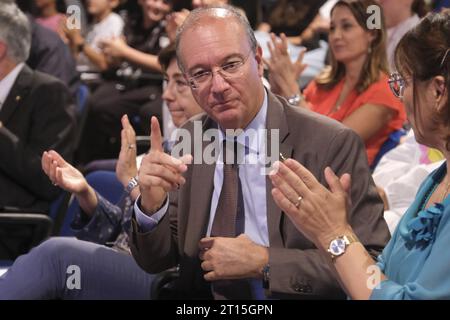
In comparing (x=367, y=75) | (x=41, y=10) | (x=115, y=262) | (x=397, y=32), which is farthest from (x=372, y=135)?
(x=41, y=10)

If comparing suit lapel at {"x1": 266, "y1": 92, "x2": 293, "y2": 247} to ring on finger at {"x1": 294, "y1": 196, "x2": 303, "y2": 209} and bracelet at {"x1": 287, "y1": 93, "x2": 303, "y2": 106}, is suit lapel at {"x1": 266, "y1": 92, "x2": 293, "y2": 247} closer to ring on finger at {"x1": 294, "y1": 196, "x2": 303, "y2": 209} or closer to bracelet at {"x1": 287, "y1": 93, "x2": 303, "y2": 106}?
ring on finger at {"x1": 294, "y1": 196, "x2": 303, "y2": 209}

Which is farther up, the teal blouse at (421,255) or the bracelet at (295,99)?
the teal blouse at (421,255)

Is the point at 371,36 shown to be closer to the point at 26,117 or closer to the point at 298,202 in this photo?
the point at 26,117

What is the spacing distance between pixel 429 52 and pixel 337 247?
0.45m

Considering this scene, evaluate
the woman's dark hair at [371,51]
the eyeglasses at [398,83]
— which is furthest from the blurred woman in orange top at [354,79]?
the eyeglasses at [398,83]

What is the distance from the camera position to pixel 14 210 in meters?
3.26

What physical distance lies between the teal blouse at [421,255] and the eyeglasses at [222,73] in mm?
668

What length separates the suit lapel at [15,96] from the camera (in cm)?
335

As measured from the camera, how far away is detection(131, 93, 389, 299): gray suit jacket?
2104mm

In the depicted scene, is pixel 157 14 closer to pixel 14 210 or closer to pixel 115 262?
pixel 14 210

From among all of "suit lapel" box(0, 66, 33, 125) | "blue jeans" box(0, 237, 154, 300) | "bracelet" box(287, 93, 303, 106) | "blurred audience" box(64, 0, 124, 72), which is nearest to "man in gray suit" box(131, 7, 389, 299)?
"blue jeans" box(0, 237, 154, 300)

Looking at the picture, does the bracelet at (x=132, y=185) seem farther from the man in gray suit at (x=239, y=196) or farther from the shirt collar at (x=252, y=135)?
the shirt collar at (x=252, y=135)
